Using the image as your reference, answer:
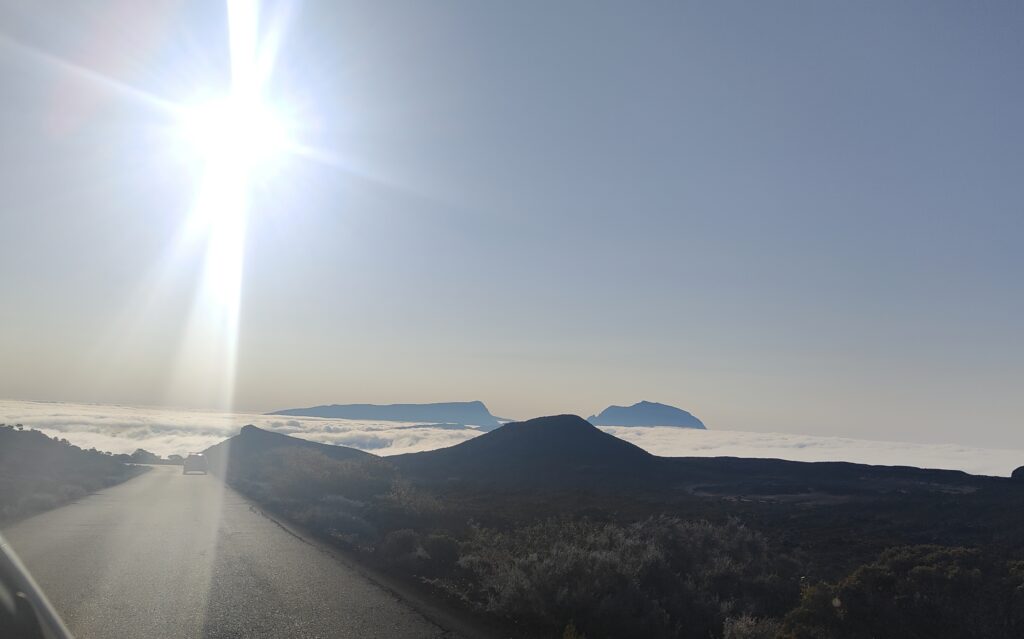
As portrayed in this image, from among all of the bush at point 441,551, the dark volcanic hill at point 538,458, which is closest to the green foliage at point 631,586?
the bush at point 441,551

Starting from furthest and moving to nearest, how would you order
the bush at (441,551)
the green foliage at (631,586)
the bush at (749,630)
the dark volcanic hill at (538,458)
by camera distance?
the dark volcanic hill at (538,458)
the bush at (441,551)
the green foliage at (631,586)
the bush at (749,630)

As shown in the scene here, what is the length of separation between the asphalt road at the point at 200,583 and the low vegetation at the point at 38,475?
543cm

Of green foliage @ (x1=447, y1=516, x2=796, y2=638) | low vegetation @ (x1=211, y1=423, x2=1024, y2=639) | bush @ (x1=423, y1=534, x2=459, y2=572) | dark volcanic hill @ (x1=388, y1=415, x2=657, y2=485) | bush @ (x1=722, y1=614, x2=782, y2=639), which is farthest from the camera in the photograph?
dark volcanic hill @ (x1=388, y1=415, x2=657, y2=485)

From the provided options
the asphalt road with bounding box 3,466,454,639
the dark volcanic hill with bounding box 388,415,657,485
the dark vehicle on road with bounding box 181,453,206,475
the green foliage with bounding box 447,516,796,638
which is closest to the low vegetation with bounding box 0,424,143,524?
the asphalt road with bounding box 3,466,454,639

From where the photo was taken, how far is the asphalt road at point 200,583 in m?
8.72

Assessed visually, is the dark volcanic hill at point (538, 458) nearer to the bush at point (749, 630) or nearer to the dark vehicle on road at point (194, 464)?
the dark vehicle on road at point (194, 464)

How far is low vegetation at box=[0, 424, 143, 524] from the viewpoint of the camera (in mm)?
24000

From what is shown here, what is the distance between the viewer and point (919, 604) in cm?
927

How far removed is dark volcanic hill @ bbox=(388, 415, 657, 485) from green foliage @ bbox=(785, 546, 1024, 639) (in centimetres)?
6237

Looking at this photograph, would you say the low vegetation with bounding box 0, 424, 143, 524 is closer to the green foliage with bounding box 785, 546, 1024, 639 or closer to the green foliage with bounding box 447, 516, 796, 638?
the green foliage with bounding box 447, 516, 796, 638

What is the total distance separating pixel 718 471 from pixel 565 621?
8079 cm

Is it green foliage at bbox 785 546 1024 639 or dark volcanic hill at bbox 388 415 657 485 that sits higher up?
green foliage at bbox 785 546 1024 639

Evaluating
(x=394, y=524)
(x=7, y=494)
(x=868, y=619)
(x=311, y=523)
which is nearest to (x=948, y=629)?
(x=868, y=619)

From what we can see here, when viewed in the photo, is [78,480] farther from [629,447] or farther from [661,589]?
[629,447]
